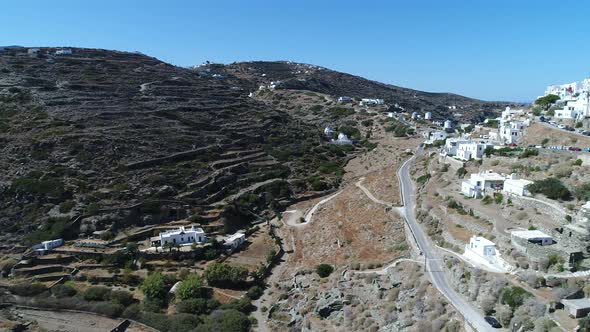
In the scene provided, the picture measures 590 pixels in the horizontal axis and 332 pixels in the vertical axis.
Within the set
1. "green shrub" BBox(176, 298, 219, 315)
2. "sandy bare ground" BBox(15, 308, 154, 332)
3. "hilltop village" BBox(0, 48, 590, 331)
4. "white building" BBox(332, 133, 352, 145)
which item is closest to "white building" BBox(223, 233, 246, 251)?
"hilltop village" BBox(0, 48, 590, 331)

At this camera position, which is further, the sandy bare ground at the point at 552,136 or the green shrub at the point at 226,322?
the sandy bare ground at the point at 552,136

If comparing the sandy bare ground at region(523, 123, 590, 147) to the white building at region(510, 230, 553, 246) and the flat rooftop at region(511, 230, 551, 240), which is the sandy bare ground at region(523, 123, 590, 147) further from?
the white building at region(510, 230, 553, 246)

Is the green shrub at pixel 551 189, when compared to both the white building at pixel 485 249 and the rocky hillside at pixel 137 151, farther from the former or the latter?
the rocky hillside at pixel 137 151

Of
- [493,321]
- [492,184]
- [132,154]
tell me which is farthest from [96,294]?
[492,184]

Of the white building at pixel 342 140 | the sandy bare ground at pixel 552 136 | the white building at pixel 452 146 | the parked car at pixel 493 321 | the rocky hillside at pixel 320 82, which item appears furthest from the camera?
the rocky hillside at pixel 320 82

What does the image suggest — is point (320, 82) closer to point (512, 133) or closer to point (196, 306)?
point (512, 133)

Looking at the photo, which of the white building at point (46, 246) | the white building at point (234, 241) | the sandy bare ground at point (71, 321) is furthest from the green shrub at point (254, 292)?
the white building at point (46, 246)
